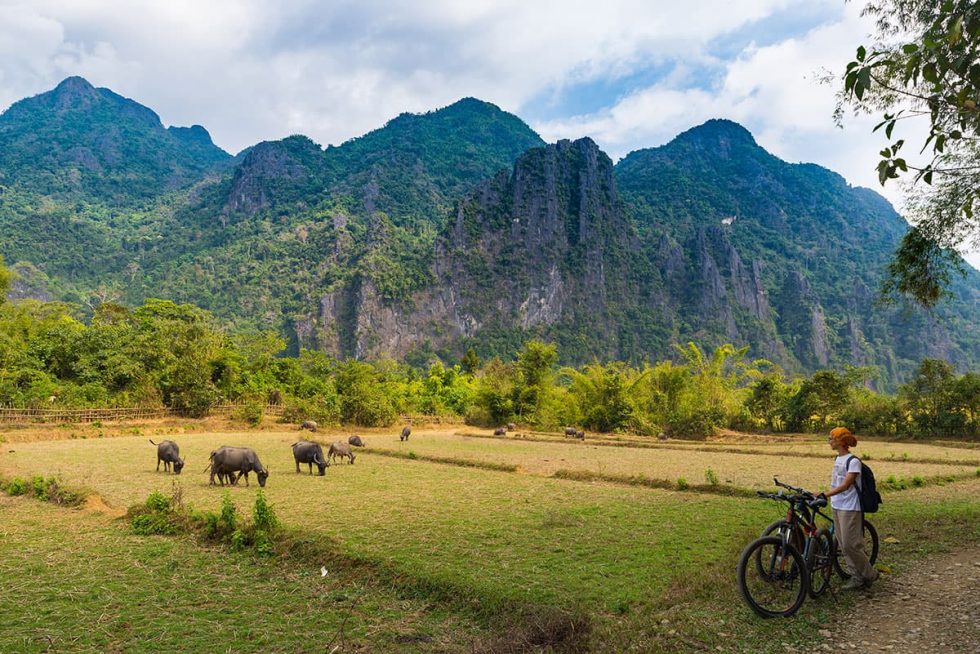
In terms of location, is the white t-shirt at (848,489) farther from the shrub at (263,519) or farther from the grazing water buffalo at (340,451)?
the grazing water buffalo at (340,451)

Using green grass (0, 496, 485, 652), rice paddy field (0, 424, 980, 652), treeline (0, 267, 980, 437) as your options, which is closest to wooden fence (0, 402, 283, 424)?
treeline (0, 267, 980, 437)

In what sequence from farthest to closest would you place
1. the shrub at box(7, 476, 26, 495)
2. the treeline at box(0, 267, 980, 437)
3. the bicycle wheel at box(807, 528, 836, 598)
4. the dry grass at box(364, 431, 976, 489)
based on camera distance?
the treeline at box(0, 267, 980, 437) → the dry grass at box(364, 431, 976, 489) → the shrub at box(7, 476, 26, 495) → the bicycle wheel at box(807, 528, 836, 598)

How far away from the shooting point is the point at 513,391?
38188 millimetres

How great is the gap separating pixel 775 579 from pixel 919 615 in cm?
118

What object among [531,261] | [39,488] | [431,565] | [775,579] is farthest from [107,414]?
[531,261]

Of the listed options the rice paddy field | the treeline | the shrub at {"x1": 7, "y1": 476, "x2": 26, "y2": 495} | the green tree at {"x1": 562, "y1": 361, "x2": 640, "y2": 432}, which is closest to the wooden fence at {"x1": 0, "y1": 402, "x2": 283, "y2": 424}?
the treeline

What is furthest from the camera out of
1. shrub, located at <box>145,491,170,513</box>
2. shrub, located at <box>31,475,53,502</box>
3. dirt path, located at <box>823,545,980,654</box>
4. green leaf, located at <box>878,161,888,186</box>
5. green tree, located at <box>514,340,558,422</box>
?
green tree, located at <box>514,340,558,422</box>

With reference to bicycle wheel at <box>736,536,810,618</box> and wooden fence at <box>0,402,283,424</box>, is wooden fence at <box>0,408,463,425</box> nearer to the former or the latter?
wooden fence at <box>0,402,283,424</box>

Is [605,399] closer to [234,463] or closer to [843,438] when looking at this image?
[234,463]

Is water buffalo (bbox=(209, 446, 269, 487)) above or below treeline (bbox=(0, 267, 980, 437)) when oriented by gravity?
below

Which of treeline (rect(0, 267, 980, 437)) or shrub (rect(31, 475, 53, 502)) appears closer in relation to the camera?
shrub (rect(31, 475, 53, 502))

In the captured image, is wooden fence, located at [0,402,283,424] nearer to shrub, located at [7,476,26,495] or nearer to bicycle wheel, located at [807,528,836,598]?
shrub, located at [7,476,26,495]

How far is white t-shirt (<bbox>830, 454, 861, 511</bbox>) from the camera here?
554 cm

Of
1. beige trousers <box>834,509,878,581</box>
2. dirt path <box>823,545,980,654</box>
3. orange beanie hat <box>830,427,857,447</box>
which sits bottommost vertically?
dirt path <box>823,545,980,654</box>
